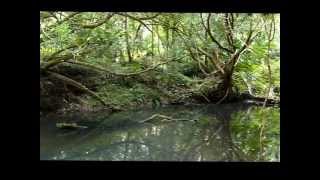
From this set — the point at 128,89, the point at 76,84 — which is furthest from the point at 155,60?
the point at 76,84

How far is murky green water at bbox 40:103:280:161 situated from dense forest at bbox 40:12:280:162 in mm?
62

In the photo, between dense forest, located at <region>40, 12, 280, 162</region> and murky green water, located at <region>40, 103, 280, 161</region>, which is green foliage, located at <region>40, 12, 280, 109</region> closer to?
dense forest, located at <region>40, 12, 280, 162</region>

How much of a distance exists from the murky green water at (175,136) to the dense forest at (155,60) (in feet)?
0.20

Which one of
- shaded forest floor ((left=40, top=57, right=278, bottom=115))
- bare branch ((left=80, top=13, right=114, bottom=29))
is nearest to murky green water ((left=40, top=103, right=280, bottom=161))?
shaded forest floor ((left=40, top=57, right=278, bottom=115))

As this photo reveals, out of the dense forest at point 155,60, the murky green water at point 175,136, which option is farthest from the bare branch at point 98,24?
the murky green water at point 175,136

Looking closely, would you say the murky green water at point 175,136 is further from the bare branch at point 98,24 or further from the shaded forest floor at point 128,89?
the bare branch at point 98,24

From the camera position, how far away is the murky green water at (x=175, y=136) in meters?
2.55

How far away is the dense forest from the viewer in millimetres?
2611

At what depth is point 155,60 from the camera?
2.69m

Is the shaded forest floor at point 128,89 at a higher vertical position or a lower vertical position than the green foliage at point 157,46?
lower

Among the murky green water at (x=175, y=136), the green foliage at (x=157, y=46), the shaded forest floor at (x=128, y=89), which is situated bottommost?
the murky green water at (x=175, y=136)
